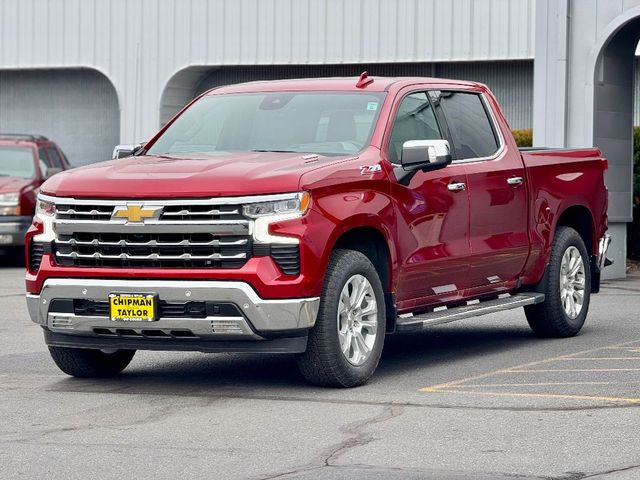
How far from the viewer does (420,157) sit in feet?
31.0

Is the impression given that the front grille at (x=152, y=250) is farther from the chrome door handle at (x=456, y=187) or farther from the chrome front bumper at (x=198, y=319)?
the chrome door handle at (x=456, y=187)

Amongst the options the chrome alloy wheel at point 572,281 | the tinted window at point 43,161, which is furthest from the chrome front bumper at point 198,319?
the tinted window at point 43,161

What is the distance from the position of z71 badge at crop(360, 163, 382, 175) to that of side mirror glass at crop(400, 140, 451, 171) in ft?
0.75

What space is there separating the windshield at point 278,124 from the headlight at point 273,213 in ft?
3.25

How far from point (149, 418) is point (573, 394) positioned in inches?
97.9

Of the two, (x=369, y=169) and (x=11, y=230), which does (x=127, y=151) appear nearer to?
(x=369, y=169)

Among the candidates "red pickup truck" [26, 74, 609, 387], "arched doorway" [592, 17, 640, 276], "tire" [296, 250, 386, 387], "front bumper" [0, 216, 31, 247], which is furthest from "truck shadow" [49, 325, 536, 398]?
"front bumper" [0, 216, 31, 247]

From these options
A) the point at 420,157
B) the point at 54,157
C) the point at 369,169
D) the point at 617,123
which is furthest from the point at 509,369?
the point at 54,157

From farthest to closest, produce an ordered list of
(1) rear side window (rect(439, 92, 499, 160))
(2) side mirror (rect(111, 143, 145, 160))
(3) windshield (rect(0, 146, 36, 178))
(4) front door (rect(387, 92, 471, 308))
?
(3) windshield (rect(0, 146, 36, 178))
(1) rear side window (rect(439, 92, 499, 160))
(2) side mirror (rect(111, 143, 145, 160))
(4) front door (rect(387, 92, 471, 308))

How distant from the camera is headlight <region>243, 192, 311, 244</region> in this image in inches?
335

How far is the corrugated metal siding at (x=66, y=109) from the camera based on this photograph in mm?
29359

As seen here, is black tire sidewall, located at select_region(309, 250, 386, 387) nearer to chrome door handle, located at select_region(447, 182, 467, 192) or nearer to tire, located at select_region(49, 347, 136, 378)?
chrome door handle, located at select_region(447, 182, 467, 192)

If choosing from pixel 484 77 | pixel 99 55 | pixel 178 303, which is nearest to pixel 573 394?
pixel 178 303

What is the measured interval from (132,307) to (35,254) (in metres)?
0.92
